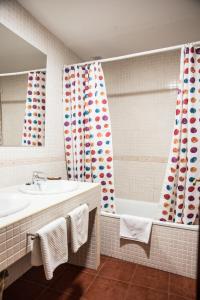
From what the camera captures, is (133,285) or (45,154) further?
Answer: (45,154)

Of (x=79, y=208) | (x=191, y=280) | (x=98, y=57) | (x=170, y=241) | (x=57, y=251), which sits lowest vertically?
(x=191, y=280)

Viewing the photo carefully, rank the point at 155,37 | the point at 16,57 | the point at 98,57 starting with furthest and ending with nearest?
the point at 98,57 < the point at 155,37 < the point at 16,57

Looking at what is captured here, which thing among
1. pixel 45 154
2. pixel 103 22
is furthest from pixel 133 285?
pixel 103 22

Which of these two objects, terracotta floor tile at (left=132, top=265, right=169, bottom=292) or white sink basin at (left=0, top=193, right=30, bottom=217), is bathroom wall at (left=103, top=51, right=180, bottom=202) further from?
white sink basin at (left=0, top=193, right=30, bottom=217)

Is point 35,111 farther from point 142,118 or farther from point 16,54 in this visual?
point 142,118

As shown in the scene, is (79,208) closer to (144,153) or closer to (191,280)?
(191,280)

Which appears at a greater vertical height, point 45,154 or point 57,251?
point 45,154

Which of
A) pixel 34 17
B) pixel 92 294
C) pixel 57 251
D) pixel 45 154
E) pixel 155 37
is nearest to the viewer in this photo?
pixel 57 251

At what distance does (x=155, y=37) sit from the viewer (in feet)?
7.26

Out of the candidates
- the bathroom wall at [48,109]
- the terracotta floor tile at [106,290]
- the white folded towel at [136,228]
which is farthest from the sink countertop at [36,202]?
the terracotta floor tile at [106,290]

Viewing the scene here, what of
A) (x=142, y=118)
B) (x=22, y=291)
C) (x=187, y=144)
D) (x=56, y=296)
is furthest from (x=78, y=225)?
(x=142, y=118)

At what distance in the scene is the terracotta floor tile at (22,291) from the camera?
1.50 meters

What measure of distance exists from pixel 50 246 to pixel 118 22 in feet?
6.71

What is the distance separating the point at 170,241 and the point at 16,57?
2103mm
